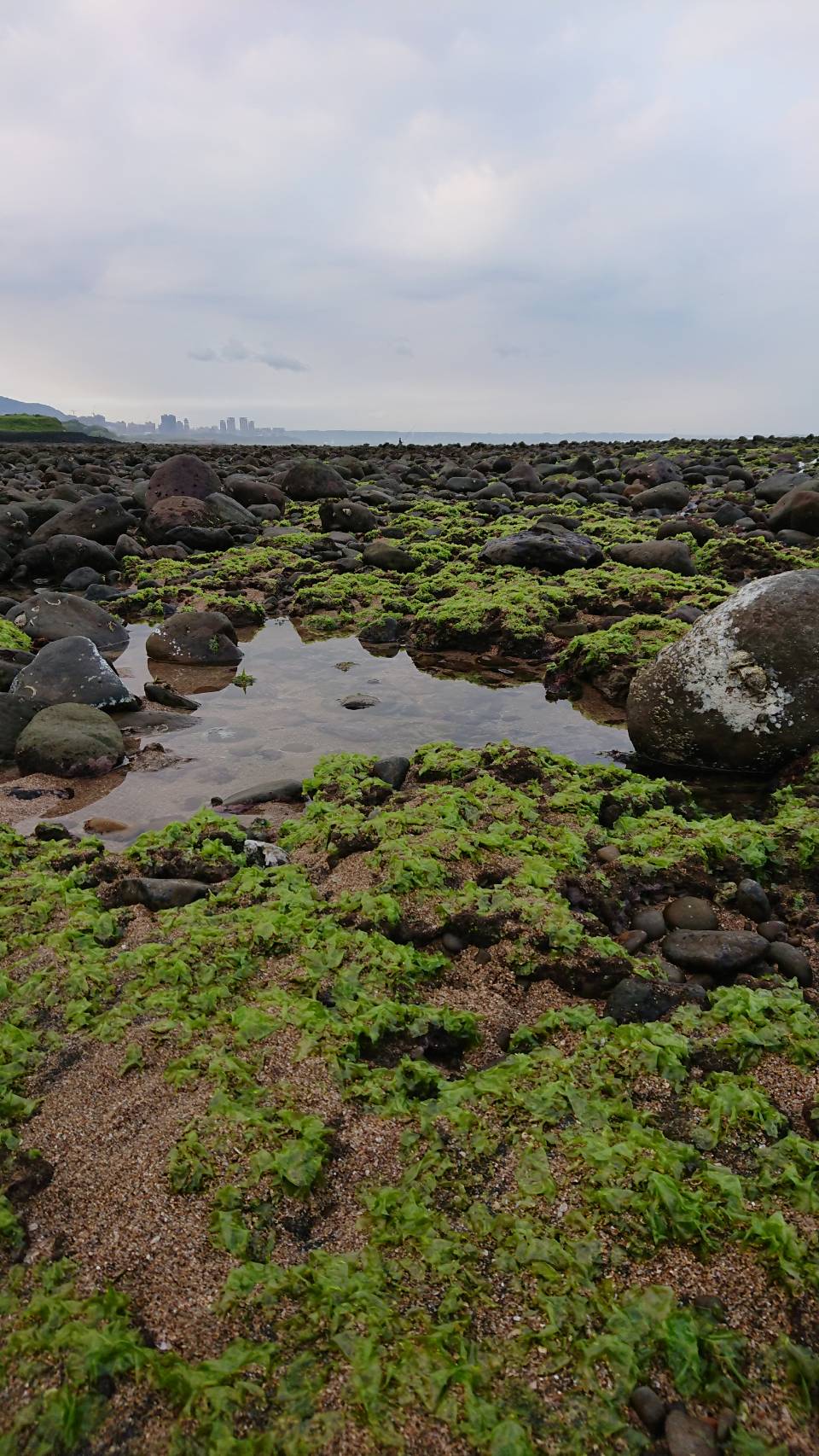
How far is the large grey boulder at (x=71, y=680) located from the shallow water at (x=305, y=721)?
0.26 m

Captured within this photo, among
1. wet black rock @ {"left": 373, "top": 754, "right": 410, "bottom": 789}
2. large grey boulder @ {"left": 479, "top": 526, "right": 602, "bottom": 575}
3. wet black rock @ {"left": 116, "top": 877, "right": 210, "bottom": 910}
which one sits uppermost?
large grey boulder @ {"left": 479, "top": 526, "right": 602, "bottom": 575}

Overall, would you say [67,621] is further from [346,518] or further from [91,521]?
[346,518]

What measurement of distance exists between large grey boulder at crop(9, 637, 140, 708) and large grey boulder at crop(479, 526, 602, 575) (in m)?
5.79

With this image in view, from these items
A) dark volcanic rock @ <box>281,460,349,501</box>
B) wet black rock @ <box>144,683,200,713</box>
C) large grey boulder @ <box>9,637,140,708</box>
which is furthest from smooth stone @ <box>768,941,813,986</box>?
dark volcanic rock @ <box>281,460,349,501</box>

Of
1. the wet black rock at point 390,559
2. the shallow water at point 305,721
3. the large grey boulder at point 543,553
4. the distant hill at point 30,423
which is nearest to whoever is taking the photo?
the shallow water at point 305,721

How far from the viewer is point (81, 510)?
1296 cm

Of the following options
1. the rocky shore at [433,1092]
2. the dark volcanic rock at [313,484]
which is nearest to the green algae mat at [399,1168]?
the rocky shore at [433,1092]

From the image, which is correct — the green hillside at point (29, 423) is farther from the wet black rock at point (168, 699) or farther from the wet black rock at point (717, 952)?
the wet black rock at point (717, 952)

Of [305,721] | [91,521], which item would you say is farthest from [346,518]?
[305,721]

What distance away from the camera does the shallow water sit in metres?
5.19

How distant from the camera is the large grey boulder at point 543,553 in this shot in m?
10.3

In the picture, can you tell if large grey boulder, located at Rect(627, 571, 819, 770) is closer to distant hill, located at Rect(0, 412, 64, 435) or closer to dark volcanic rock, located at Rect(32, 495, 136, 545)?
dark volcanic rock, located at Rect(32, 495, 136, 545)

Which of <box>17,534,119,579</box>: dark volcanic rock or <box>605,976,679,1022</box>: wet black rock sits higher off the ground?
<box>17,534,119,579</box>: dark volcanic rock

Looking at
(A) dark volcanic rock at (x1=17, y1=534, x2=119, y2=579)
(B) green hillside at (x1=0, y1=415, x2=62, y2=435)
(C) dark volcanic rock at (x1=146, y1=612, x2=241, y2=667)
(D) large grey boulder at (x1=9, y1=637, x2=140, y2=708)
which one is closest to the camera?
(D) large grey boulder at (x1=9, y1=637, x2=140, y2=708)
